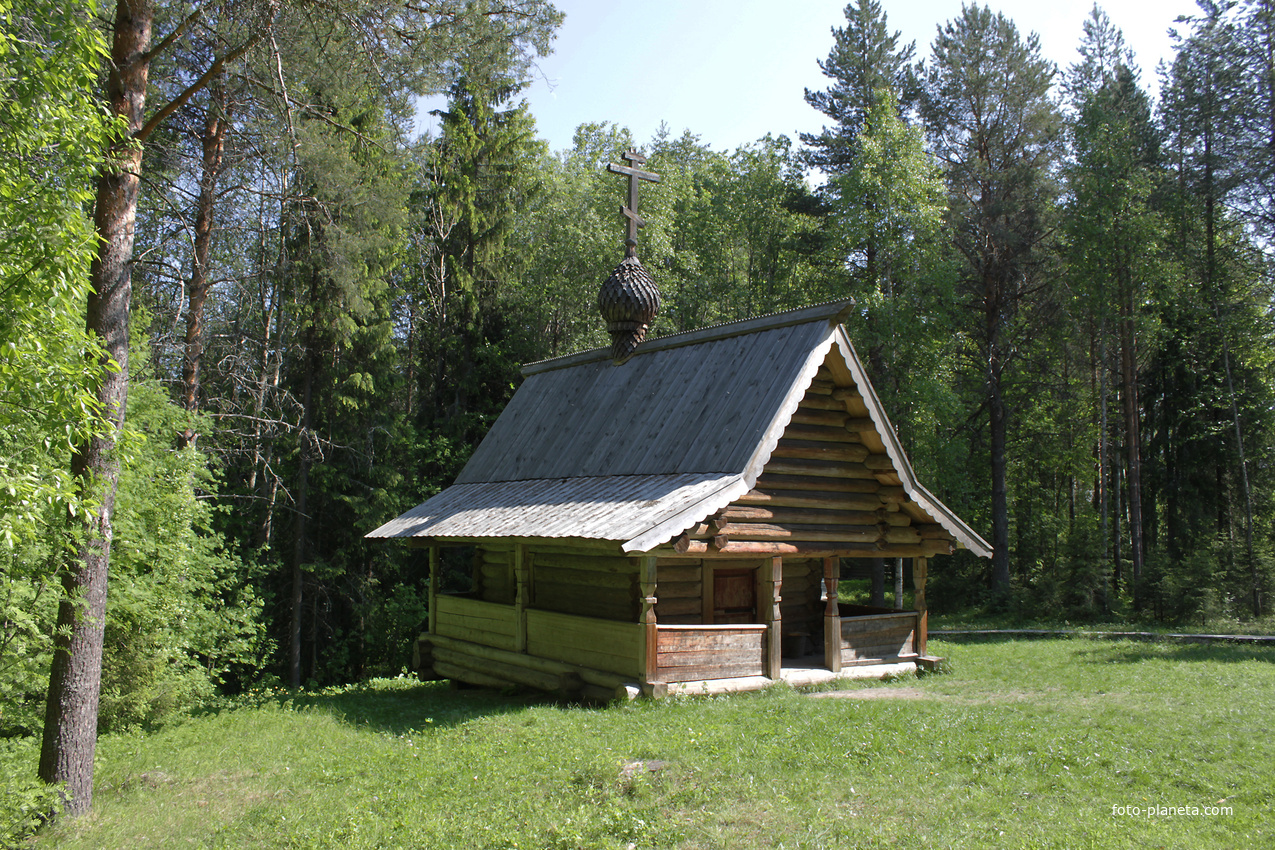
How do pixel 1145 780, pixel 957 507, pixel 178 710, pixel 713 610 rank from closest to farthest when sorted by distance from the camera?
pixel 1145 780 → pixel 178 710 → pixel 713 610 → pixel 957 507

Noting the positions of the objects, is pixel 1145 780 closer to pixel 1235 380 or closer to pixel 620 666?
pixel 620 666

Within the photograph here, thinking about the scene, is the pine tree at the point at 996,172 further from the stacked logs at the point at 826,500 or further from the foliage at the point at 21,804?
the foliage at the point at 21,804

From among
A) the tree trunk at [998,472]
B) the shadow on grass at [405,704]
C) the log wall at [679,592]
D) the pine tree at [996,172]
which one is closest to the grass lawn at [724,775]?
the shadow on grass at [405,704]

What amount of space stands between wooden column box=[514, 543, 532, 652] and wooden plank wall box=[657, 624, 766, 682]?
3.39 meters

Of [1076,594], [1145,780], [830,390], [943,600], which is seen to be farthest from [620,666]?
[943,600]

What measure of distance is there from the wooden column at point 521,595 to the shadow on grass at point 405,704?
0.87m

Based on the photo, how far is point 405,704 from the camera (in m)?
13.8

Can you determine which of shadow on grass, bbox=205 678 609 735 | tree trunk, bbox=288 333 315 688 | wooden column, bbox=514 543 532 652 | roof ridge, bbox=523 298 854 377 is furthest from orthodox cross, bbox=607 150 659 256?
tree trunk, bbox=288 333 315 688

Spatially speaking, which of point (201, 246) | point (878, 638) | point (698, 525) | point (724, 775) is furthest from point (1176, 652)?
point (201, 246)

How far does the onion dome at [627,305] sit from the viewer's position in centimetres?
1683

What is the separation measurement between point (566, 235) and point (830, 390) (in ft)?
68.7

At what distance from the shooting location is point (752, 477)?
1194cm

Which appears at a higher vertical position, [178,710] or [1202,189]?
[1202,189]

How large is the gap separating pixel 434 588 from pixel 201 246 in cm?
777
